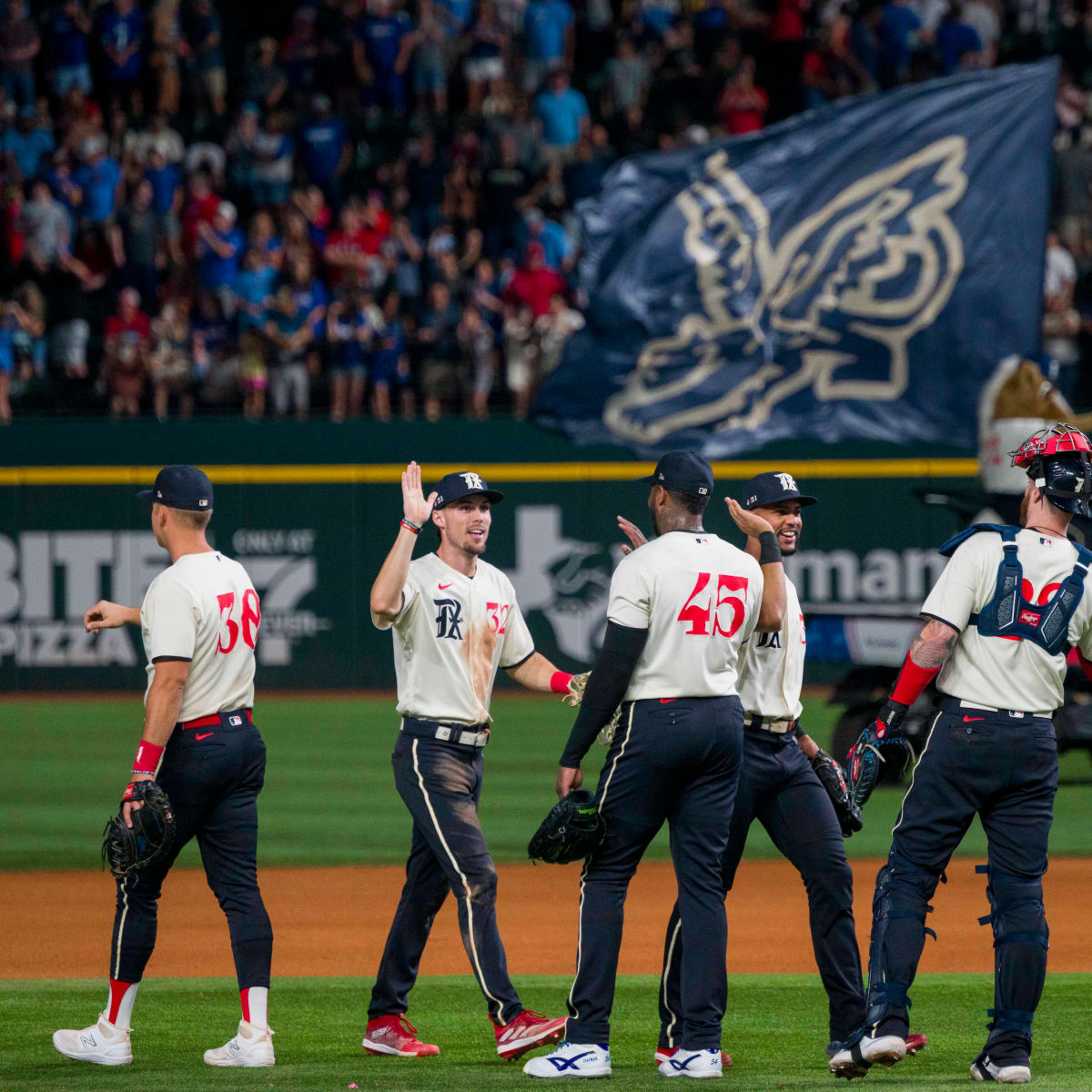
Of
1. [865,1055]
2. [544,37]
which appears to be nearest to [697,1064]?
[865,1055]

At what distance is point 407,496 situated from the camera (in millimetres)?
6359

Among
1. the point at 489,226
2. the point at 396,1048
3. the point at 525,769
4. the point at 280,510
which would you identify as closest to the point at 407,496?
the point at 396,1048

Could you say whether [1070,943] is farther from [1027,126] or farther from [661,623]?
[1027,126]

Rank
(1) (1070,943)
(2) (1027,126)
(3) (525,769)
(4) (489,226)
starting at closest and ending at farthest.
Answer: (1) (1070,943)
(3) (525,769)
(2) (1027,126)
(4) (489,226)

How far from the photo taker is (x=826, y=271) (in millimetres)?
18812

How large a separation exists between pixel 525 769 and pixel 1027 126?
8.60 m

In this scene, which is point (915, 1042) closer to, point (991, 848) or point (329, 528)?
point (991, 848)

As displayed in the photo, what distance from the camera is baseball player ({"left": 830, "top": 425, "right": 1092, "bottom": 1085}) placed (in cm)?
578

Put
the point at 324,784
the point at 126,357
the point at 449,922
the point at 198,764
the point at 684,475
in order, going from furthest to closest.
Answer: the point at 126,357
the point at 324,784
the point at 449,922
the point at 198,764
the point at 684,475

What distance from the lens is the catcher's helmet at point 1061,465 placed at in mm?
5883

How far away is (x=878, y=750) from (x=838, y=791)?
0.28m

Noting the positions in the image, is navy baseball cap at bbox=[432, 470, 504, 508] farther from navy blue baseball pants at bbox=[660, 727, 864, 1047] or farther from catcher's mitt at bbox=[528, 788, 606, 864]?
navy blue baseball pants at bbox=[660, 727, 864, 1047]

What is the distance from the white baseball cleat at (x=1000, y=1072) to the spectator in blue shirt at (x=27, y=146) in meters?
19.3

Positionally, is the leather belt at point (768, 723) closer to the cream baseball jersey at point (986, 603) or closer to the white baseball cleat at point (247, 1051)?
the cream baseball jersey at point (986, 603)
